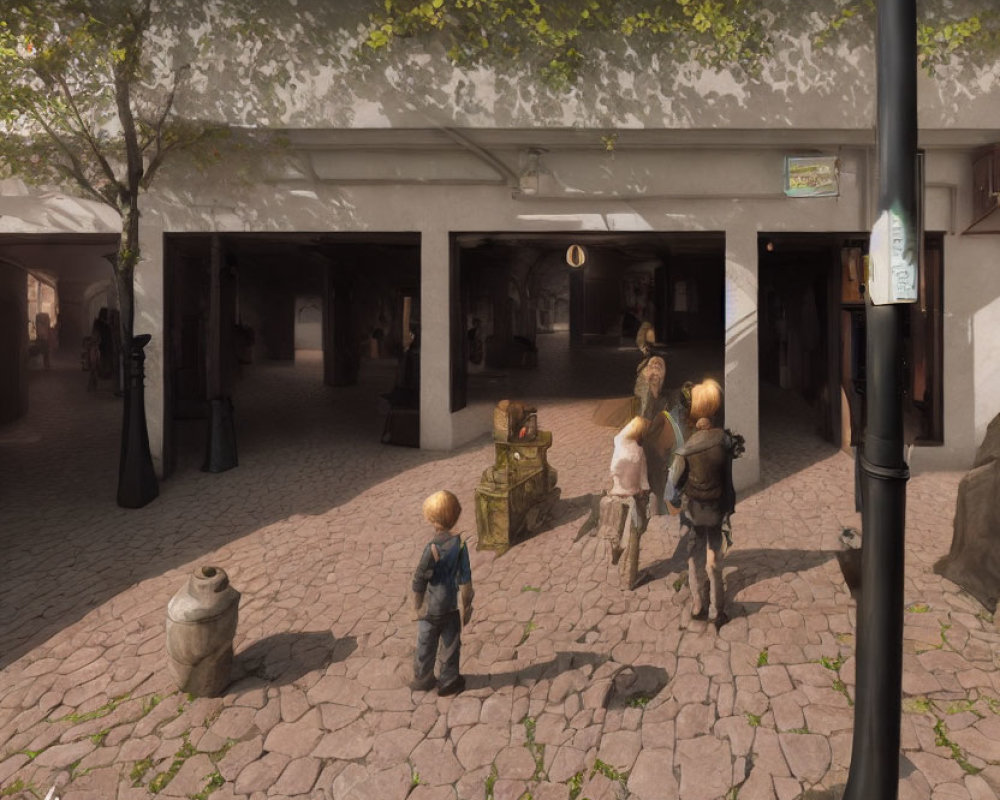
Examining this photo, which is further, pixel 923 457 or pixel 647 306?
pixel 647 306

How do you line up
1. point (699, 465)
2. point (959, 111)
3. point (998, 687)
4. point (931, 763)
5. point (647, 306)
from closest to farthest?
point (931, 763), point (998, 687), point (699, 465), point (959, 111), point (647, 306)

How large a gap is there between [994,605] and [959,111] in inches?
235

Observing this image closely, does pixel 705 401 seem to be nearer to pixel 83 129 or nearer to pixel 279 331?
pixel 83 129

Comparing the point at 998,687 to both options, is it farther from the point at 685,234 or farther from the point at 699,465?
the point at 685,234

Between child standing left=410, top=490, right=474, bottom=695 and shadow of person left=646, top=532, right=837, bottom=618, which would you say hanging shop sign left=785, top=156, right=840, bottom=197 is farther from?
child standing left=410, top=490, right=474, bottom=695

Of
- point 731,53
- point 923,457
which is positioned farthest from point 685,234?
point 923,457

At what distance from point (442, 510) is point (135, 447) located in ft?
18.5

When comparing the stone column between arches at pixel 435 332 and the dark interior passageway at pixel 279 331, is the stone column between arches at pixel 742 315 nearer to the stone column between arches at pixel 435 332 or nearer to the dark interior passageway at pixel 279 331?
the stone column between arches at pixel 435 332

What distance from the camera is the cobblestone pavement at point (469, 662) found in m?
3.66

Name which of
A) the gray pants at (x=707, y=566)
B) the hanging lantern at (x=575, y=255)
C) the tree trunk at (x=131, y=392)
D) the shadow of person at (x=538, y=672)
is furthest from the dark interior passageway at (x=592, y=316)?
the shadow of person at (x=538, y=672)

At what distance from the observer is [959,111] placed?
24.8 ft

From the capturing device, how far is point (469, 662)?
15.3 feet

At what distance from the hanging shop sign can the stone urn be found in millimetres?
7902

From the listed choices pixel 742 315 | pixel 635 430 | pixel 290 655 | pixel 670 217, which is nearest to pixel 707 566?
pixel 635 430
